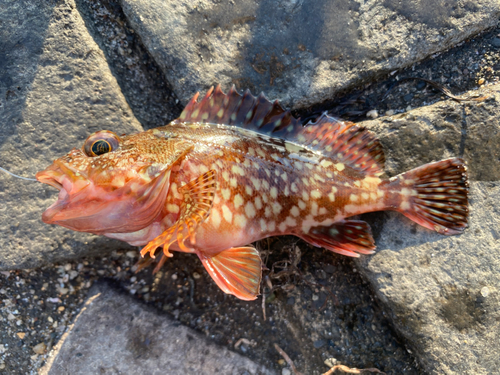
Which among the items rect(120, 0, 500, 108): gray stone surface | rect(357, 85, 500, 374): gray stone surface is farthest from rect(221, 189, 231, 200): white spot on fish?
rect(357, 85, 500, 374): gray stone surface

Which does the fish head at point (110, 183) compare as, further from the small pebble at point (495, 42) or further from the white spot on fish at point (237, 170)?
the small pebble at point (495, 42)

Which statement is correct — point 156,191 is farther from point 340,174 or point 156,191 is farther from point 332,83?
point 332,83

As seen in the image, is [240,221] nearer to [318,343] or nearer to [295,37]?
[318,343]

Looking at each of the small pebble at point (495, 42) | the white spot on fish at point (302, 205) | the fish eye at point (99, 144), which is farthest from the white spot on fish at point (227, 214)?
the small pebble at point (495, 42)

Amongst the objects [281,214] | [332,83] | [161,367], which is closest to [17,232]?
[161,367]

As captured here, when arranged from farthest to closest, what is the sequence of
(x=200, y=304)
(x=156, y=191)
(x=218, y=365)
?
(x=200, y=304) < (x=218, y=365) < (x=156, y=191)

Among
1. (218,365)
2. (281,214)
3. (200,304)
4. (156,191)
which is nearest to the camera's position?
(156,191)

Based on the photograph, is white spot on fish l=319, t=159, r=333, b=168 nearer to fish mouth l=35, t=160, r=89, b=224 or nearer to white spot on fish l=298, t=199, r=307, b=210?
white spot on fish l=298, t=199, r=307, b=210

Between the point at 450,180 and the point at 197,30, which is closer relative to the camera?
the point at 450,180
